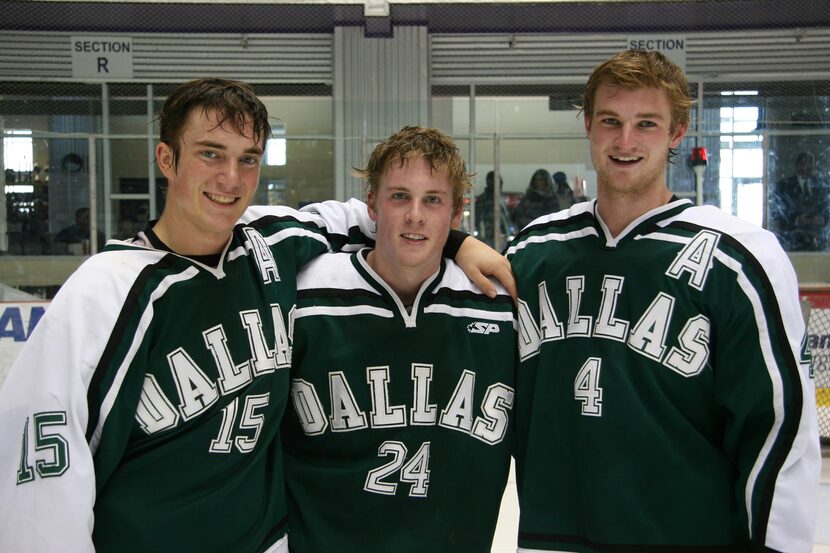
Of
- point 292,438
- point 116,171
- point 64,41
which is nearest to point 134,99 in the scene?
point 64,41

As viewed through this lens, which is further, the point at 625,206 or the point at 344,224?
the point at 344,224

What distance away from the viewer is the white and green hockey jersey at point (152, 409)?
1.59 meters

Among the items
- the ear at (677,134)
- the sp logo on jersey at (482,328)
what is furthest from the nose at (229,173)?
the ear at (677,134)

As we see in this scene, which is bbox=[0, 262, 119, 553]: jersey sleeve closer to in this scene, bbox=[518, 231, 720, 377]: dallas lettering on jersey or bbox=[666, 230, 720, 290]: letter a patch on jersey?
bbox=[518, 231, 720, 377]: dallas lettering on jersey

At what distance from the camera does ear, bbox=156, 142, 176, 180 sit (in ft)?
6.21

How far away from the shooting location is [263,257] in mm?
2023

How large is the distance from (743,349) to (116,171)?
22.8 feet

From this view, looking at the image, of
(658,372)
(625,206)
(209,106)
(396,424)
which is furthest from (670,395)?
(209,106)

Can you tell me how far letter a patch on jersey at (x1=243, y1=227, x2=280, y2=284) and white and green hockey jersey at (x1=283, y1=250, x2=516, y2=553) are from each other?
0.42 ft

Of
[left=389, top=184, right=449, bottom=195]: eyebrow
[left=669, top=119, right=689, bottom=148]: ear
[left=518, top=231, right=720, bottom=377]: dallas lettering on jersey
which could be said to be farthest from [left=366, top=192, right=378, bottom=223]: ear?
[left=669, top=119, right=689, bottom=148]: ear

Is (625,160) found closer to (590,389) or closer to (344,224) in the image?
(590,389)

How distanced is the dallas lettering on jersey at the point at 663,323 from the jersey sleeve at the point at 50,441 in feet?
3.76

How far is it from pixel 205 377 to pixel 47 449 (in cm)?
36

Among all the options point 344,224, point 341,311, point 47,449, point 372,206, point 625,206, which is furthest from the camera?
point 344,224
